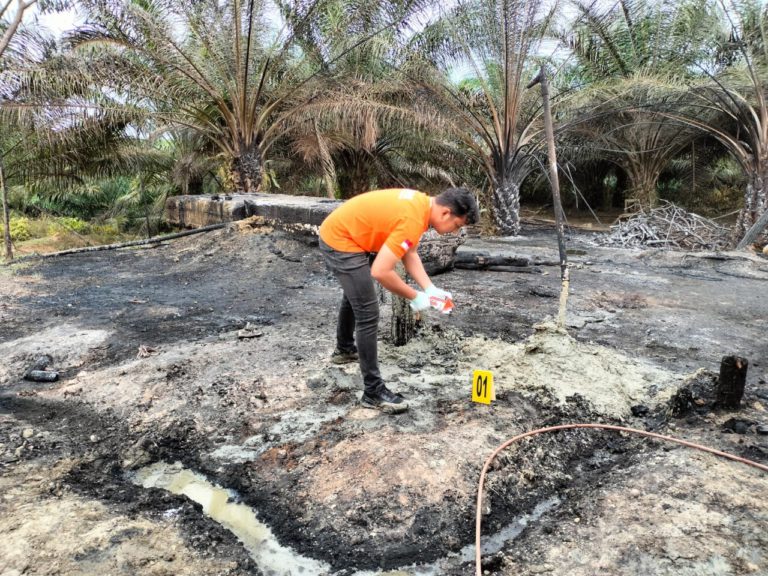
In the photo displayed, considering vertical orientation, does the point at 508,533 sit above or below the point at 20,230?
below

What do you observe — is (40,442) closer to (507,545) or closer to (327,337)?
(327,337)

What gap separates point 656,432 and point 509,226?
329 inches

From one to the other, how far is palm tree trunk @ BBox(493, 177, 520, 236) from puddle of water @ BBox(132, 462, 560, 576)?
29.3 feet

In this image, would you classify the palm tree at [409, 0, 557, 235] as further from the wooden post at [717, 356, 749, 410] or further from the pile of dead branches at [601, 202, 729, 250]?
the wooden post at [717, 356, 749, 410]

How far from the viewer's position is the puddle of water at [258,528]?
212cm

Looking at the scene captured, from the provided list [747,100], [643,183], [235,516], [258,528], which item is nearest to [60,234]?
[643,183]

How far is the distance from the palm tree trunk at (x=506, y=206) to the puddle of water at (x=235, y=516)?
30.1ft

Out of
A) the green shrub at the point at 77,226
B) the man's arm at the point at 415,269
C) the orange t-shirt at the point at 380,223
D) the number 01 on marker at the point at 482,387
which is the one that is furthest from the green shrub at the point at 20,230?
the number 01 on marker at the point at 482,387

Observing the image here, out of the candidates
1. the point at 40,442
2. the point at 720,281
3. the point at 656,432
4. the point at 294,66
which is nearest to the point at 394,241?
the point at 656,432

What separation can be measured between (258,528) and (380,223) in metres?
1.58

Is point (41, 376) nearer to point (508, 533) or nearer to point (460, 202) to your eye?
point (460, 202)

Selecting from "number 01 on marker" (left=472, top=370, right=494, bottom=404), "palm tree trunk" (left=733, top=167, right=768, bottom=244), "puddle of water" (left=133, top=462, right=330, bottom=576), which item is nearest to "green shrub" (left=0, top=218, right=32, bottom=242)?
"puddle of water" (left=133, top=462, right=330, bottom=576)

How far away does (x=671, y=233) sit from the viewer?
A: 9.91 m

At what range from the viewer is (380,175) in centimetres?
1391
